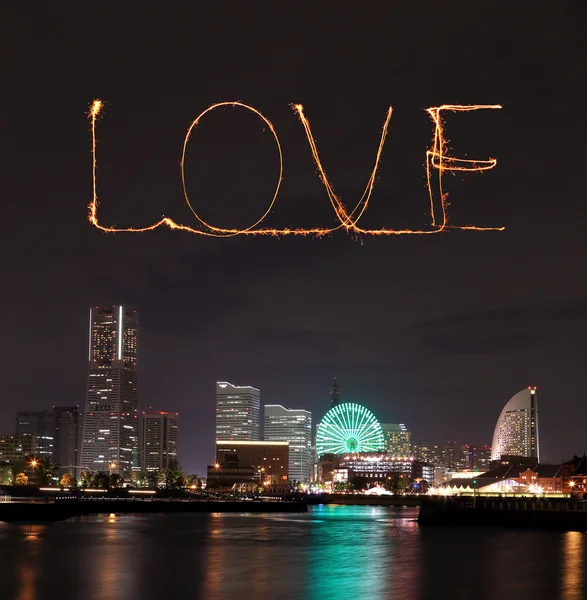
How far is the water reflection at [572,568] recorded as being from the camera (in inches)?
→ 1956

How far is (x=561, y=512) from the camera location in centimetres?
10512

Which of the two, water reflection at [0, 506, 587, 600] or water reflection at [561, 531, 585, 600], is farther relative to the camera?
water reflection at [561, 531, 585, 600]

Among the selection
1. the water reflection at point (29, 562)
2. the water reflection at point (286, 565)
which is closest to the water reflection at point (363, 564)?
the water reflection at point (286, 565)

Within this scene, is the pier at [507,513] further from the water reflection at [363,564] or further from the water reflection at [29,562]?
the water reflection at [29,562]

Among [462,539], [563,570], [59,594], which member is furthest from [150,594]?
[462,539]

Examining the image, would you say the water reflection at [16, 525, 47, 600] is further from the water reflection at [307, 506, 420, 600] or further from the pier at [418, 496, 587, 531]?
the pier at [418, 496, 587, 531]

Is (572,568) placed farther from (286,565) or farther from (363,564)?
(286,565)

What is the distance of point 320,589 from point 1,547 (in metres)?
33.7

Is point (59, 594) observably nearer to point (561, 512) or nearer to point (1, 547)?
point (1, 547)

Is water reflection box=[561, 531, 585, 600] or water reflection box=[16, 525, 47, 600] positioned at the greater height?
water reflection box=[16, 525, 47, 600]

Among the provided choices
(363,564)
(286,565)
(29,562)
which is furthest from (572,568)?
(29,562)

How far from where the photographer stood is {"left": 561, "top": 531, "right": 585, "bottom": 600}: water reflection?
49.7 meters

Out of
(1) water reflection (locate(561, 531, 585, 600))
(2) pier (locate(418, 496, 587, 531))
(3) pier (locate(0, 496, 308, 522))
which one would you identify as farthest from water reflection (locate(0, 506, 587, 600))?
(3) pier (locate(0, 496, 308, 522))

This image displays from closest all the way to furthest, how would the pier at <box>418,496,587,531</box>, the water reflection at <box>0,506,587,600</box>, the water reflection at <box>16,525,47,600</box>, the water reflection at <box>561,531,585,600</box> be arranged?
the water reflection at <box>16,525,47,600</box> → the water reflection at <box>0,506,587,600</box> → the water reflection at <box>561,531,585,600</box> → the pier at <box>418,496,587,531</box>
